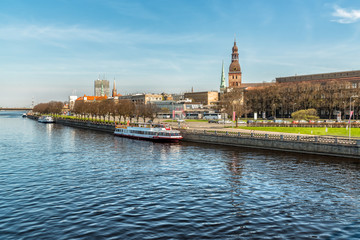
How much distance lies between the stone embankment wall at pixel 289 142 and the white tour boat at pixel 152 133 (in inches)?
209

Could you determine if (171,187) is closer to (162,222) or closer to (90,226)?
(162,222)

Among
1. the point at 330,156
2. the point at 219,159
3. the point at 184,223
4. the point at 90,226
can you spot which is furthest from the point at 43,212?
the point at 330,156

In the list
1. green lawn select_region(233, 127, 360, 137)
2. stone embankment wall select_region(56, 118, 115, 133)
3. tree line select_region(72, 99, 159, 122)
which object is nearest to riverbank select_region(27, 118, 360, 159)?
green lawn select_region(233, 127, 360, 137)

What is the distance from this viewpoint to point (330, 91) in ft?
443

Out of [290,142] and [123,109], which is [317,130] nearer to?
[290,142]

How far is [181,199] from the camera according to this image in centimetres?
3067

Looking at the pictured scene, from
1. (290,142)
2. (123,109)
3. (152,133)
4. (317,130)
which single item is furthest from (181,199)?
(123,109)

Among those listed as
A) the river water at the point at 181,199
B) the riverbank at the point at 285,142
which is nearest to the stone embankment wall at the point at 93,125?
the riverbank at the point at 285,142

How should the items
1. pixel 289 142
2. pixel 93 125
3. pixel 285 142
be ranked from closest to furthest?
1. pixel 289 142
2. pixel 285 142
3. pixel 93 125

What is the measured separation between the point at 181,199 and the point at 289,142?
36.3 metres

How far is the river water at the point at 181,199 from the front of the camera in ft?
76.4

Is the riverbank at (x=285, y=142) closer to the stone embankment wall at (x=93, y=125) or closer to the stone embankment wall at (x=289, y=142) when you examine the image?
the stone embankment wall at (x=289, y=142)

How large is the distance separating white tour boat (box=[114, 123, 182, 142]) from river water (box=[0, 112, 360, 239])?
28245 mm

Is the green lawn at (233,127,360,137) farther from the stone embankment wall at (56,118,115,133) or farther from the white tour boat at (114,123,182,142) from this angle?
the stone embankment wall at (56,118,115,133)
